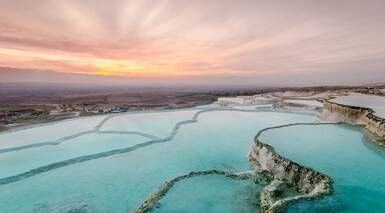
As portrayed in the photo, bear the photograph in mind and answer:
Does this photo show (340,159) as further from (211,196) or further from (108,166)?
(108,166)

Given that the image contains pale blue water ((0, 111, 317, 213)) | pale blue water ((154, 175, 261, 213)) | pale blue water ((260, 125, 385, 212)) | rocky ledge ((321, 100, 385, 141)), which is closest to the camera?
pale blue water ((260, 125, 385, 212))

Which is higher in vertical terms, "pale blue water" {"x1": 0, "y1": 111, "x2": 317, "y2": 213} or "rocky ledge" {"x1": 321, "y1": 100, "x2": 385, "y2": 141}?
"rocky ledge" {"x1": 321, "y1": 100, "x2": 385, "y2": 141}

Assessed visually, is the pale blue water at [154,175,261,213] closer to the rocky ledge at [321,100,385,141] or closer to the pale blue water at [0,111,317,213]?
the pale blue water at [0,111,317,213]

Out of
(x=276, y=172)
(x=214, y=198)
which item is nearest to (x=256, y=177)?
(x=276, y=172)

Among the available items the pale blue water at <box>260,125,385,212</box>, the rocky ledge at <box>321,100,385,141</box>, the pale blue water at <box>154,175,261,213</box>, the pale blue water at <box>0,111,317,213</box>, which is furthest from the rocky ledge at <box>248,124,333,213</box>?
the rocky ledge at <box>321,100,385,141</box>

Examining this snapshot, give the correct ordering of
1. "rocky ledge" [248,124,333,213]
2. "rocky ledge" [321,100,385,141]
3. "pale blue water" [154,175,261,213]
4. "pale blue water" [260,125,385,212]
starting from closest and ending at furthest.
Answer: "pale blue water" [260,125,385,212] < "rocky ledge" [248,124,333,213] < "pale blue water" [154,175,261,213] < "rocky ledge" [321,100,385,141]

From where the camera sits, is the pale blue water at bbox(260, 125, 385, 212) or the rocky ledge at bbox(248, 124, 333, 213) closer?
the pale blue water at bbox(260, 125, 385, 212)

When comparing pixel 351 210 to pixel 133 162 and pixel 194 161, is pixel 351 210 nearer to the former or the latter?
pixel 194 161
